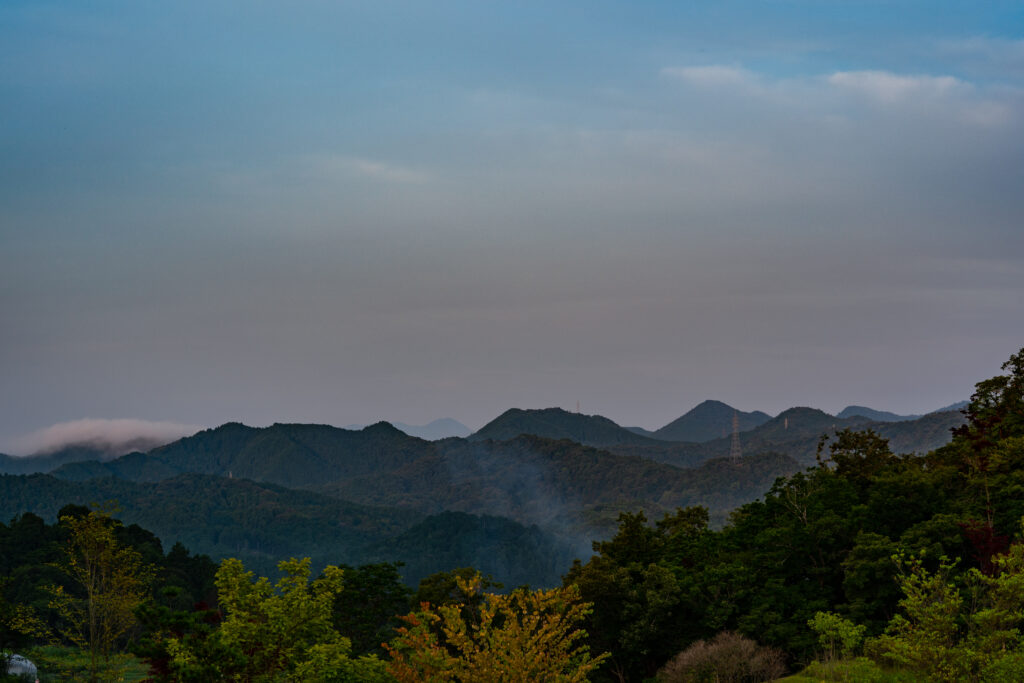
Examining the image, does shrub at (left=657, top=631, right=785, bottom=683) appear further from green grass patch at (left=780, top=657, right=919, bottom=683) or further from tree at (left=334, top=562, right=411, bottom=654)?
tree at (left=334, top=562, right=411, bottom=654)

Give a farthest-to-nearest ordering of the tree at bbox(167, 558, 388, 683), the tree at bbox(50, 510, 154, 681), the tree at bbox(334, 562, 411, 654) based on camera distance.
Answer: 1. the tree at bbox(334, 562, 411, 654)
2. the tree at bbox(50, 510, 154, 681)
3. the tree at bbox(167, 558, 388, 683)

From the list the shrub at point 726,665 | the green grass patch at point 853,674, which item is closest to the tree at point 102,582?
the shrub at point 726,665

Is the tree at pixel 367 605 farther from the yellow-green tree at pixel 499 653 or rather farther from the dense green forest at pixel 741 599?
the yellow-green tree at pixel 499 653

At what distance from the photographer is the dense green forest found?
71.1ft

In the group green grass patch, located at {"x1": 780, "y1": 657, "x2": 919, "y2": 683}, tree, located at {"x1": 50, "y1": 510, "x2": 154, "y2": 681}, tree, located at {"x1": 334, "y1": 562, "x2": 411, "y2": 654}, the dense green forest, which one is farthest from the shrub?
tree, located at {"x1": 334, "y1": 562, "x2": 411, "y2": 654}

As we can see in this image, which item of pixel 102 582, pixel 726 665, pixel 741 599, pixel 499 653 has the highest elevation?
pixel 102 582

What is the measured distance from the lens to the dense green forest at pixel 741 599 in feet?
71.1

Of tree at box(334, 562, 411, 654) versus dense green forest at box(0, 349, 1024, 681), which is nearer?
dense green forest at box(0, 349, 1024, 681)

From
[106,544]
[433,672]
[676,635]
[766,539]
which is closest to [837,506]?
[766,539]

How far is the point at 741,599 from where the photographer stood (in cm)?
4219

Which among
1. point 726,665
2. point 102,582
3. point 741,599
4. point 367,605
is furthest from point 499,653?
point 367,605

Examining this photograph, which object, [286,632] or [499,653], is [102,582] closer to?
[286,632]

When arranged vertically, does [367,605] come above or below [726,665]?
below

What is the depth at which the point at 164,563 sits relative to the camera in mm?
102625
